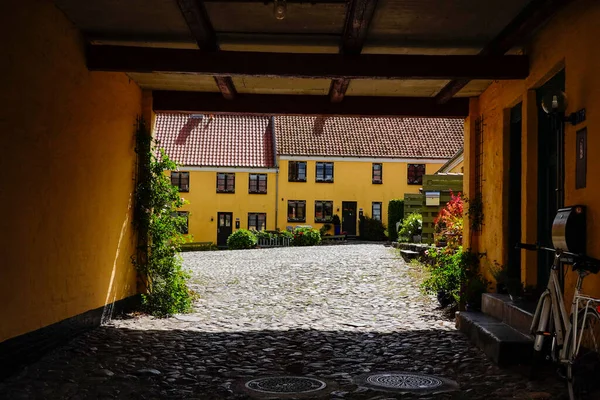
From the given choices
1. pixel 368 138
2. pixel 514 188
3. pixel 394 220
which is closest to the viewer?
pixel 514 188

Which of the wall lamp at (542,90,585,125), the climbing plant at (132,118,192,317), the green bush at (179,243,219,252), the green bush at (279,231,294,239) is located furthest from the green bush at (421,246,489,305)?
the green bush at (179,243,219,252)

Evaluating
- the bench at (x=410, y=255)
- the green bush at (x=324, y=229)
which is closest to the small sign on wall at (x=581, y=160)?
the bench at (x=410, y=255)

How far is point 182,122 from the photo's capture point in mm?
42469

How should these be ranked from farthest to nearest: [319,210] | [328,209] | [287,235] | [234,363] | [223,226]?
1. [328,209]
2. [319,210]
3. [223,226]
4. [287,235]
5. [234,363]

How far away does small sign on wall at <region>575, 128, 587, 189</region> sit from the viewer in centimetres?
609

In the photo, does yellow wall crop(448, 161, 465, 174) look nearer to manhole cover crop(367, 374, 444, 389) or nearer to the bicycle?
manhole cover crop(367, 374, 444, 389)

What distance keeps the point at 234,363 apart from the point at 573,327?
11.3 feet

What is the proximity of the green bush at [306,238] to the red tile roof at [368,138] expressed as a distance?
27.9ft

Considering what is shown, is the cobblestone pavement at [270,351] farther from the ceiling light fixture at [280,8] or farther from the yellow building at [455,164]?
the yellow building at [455,164]

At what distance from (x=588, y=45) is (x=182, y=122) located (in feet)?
125

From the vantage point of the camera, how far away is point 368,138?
42.8 metres

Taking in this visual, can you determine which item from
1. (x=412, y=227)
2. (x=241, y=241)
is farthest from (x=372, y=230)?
(x=412, y=227)

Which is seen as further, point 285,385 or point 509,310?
point 509,310

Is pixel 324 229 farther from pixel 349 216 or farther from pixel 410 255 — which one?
pixel 410 255
